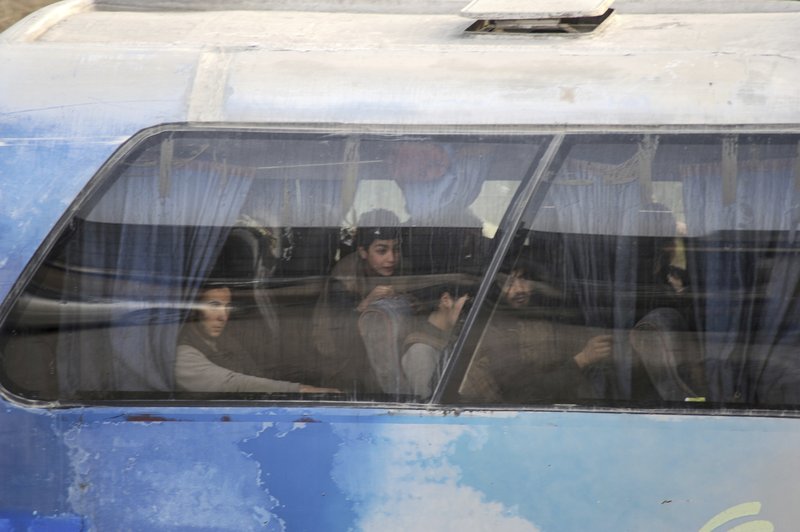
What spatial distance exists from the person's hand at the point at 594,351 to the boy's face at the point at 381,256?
23.2 inches

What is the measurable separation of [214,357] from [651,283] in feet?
4.18

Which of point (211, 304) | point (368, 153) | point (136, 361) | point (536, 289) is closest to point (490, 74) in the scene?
point (368, 153)

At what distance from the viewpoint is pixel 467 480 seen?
2672mm

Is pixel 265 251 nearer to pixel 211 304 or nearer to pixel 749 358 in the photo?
pixel 211 304

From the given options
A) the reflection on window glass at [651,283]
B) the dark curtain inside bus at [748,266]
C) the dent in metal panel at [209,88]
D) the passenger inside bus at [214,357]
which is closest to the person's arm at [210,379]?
the passenger inside bus at [214,357]

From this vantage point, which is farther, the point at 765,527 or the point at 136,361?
the point at 136,361

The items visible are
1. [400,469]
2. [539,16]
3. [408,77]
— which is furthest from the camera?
[539,16]

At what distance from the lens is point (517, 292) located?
2740mm

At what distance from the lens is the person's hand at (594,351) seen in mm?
2750

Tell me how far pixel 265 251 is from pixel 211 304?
0.22 metres

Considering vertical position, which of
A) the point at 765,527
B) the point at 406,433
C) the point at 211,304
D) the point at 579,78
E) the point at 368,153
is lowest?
the point at 765,527

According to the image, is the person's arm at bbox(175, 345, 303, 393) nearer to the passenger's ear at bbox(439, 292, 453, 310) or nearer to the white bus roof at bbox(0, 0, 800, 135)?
the passenger's ear at bbox(439, 292, 453, 310)

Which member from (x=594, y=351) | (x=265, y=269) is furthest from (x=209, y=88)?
(x=594, y=351)

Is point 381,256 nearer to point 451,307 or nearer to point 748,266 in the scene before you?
point 451,307
